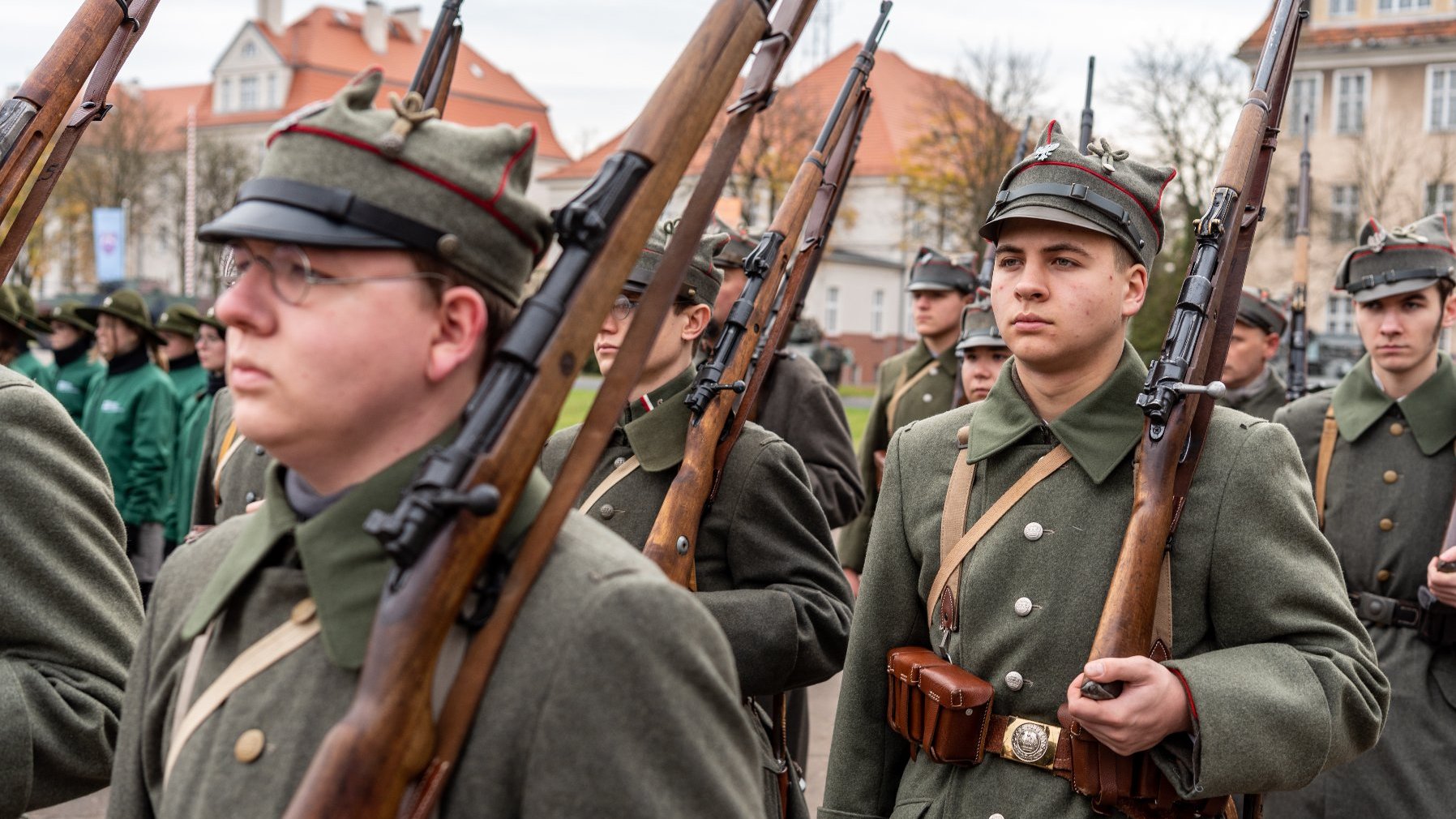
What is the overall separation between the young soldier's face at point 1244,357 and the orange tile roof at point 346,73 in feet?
213

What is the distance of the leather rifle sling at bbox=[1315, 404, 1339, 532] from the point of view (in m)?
5.82

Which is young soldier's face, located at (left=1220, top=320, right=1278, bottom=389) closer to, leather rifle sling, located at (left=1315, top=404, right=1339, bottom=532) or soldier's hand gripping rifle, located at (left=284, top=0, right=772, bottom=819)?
leather rifle sling, located at (left=1315, top=404, right=1339, bottom=532)

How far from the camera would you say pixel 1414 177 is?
149ft

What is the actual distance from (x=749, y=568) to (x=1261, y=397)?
5125 millimetres

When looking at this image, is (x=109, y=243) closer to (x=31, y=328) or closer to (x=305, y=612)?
(x=31, y=328)

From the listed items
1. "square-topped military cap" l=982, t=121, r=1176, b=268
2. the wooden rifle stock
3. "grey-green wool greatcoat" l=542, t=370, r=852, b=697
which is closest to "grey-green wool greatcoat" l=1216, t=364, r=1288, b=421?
the wooden rifle stock

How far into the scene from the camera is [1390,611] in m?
5.34

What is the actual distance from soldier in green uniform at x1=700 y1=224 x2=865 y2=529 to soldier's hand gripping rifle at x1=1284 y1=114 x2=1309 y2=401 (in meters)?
2.55

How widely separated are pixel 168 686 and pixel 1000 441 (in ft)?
6.34

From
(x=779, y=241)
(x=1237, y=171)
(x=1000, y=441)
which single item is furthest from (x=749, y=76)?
(x=779, y=241)

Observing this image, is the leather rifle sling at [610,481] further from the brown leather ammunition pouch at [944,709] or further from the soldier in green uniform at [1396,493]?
the soldier in green uniform at [1396,493]

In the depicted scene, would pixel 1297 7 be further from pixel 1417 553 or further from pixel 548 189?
pixel 548 189

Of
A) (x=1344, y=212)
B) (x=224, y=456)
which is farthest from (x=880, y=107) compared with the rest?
(x=224, y=456)

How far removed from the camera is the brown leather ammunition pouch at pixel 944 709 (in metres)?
3.21
